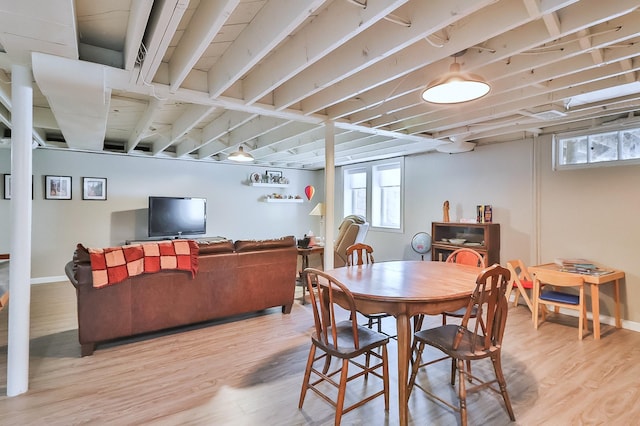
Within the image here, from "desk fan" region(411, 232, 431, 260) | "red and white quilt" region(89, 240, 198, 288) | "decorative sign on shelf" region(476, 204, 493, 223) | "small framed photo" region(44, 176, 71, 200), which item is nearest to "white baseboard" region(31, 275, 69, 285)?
"small framed photo" region(44, 176, 71, 200)

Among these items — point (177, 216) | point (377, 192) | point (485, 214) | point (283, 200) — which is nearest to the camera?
point (485, 214)

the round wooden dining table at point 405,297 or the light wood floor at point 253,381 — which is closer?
the round wooden dining table at point 405,297

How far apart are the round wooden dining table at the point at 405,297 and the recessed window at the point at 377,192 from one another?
4245 millimetres

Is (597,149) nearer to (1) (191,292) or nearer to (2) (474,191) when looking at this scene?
(2) (474,191)

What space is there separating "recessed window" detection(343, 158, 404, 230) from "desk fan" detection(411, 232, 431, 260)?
0.87 metres

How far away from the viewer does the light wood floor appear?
2.09m

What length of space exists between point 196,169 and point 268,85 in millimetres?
4722

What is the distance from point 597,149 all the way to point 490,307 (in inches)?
132

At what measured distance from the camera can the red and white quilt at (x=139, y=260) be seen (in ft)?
9.52

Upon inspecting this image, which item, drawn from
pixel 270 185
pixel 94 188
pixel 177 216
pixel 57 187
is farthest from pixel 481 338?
pixel 57 187

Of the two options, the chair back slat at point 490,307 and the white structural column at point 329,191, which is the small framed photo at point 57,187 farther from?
the chair back slat at point 490,307

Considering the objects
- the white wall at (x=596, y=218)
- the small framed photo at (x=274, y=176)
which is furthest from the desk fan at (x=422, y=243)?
the small framed photo at (x=274, y=176)

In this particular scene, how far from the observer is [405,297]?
196 cm

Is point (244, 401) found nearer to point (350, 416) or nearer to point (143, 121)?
point (350, 416)
